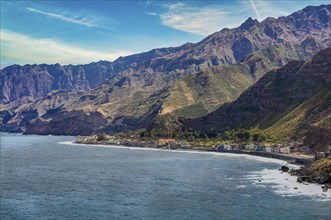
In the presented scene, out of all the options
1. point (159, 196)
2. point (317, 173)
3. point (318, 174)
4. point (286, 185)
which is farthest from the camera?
point (317, 173)

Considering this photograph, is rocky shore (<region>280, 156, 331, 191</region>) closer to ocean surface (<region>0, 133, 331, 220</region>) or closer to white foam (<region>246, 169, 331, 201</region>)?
white foam (<region>246, 169, 331, 201</region>)

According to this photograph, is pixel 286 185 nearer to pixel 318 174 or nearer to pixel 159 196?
pixel 318 174

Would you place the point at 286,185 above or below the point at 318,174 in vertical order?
below

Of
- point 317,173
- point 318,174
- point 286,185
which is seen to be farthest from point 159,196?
point 317,173

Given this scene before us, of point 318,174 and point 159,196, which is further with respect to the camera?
point 318,174

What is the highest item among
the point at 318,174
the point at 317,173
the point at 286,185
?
the point at 317,173

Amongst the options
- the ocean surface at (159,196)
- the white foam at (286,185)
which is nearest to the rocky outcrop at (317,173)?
the white foam at (286,185)

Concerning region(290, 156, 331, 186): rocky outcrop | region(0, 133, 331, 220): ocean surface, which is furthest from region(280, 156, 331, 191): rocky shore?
region(0, 133, 331, 220): ocean surface

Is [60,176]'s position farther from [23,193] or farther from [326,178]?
[326,178]

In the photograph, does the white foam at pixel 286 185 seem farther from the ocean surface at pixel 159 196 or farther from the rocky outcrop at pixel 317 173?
the rocky outcrop at pixel 317 173
